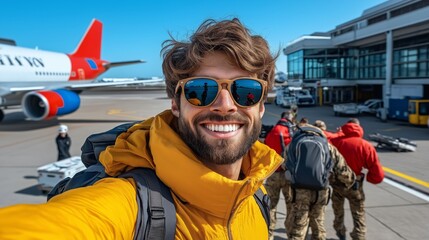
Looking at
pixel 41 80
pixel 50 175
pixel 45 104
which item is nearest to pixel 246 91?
pixel 50 175

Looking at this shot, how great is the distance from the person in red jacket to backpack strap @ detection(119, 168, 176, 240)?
3987 mm

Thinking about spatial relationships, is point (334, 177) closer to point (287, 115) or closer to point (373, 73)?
point (287, 115)

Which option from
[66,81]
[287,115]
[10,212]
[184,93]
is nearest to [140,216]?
[10,212]

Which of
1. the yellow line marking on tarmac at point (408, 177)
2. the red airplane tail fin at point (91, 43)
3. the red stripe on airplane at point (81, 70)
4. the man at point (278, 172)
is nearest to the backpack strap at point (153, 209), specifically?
the man at point (278, 172)

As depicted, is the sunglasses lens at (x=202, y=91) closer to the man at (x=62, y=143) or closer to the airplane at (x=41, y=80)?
the man at (x=62, y=143)

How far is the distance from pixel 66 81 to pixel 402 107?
22001mm

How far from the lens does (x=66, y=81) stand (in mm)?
20547

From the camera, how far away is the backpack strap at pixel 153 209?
1.23 meters

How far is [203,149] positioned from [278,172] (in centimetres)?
381

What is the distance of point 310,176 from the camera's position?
13.1ft

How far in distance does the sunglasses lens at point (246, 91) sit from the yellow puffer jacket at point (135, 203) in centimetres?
38

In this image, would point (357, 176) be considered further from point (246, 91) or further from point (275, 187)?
point (246, 91)

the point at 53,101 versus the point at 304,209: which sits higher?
the point at 53,101

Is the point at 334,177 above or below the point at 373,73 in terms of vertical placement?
below
